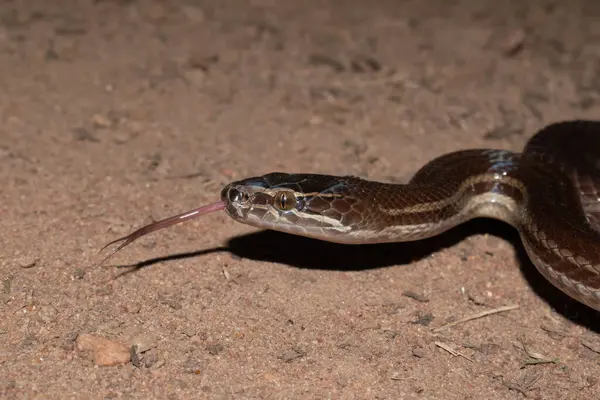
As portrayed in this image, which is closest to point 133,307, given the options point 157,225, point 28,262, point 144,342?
point 144,342

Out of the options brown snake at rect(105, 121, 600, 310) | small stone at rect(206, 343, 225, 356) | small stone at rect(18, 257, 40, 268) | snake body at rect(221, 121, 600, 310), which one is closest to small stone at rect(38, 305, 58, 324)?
small stone at rect(18, 257, 40, 268)

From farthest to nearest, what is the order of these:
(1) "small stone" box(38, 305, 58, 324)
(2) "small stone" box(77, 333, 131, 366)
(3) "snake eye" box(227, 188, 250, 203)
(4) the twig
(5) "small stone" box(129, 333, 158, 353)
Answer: (3) "snake eye" box(227, 188, 250, 203) < (4) the twig < (1) "small stone" box(38, 305, 58, 324) < (5) "small stone" box(129, 333, 158, 353) < (2) "small stone" box(77, 333, 131, 366)

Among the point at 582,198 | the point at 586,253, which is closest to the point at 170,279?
the point at 586,253

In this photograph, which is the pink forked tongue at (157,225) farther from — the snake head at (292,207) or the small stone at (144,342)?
the small stone at (144,342)

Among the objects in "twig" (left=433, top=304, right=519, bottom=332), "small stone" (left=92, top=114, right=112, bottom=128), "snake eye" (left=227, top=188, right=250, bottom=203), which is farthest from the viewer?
"small stone" (left=92, top=114, right=112, bottom=128)

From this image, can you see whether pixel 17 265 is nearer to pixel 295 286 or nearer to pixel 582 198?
pixel 295 286

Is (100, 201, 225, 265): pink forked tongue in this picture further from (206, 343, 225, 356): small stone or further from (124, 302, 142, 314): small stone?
(206, 343, 225, 356): small stone

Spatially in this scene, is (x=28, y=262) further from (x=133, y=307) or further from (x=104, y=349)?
(x=104, y=349)
